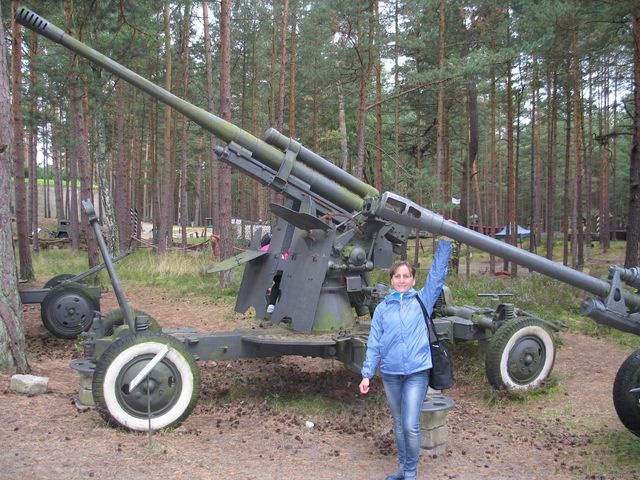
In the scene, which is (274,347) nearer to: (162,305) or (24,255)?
(162,305)

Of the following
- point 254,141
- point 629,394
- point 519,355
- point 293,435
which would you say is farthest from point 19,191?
point 629,394

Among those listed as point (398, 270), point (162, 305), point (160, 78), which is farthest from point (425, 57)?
point (398, 270)

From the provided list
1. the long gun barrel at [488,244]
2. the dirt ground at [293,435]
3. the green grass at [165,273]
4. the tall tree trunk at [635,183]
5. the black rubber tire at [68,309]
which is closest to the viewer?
the dirt ground at [293,435]

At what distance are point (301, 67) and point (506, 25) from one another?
769cm

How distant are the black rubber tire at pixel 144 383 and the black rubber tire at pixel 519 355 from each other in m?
3.03

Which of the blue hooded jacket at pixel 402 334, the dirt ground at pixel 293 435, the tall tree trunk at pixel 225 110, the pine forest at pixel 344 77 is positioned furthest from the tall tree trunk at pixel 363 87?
the blue hooded jacket at pixel 402 334

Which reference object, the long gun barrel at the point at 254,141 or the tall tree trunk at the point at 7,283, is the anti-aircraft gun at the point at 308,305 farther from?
the tall tree trunk at the point at 7,283

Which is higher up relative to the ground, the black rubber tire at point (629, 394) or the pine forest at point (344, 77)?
the pine forest at point (344, 77)

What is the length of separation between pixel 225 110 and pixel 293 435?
7919 mm

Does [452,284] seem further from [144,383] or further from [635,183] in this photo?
[144,383]

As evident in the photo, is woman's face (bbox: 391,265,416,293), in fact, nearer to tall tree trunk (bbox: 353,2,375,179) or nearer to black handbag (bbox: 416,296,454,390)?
black handbag (bbox: 416,296,454,390)

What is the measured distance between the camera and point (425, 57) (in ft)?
59.2

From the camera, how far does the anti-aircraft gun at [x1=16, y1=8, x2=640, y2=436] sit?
14.9 feet

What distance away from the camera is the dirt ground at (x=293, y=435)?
3963 mm
